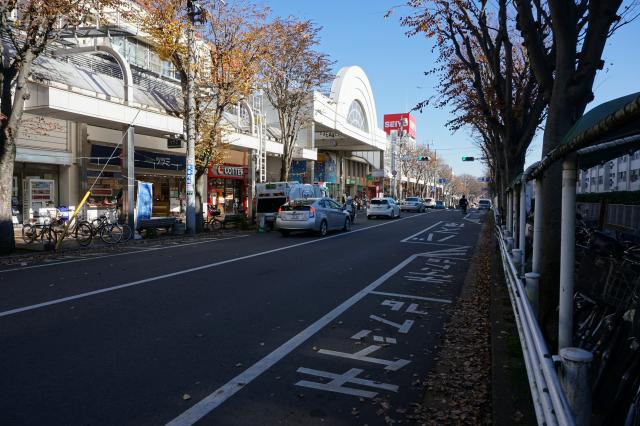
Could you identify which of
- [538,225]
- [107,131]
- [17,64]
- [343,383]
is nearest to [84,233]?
[17,64]

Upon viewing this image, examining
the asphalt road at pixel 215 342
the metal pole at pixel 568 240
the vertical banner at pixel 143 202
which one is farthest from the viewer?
the vertical banner at pixel 143 202

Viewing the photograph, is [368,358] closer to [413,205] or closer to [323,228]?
[323,228]

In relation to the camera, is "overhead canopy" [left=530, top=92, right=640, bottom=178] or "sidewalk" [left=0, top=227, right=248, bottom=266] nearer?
"overhead canopy" [left=530, top=92, right=640, bottom=178]

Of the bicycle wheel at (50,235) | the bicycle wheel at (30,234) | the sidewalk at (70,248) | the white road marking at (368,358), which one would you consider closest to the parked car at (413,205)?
the sidewalk at (70,248)

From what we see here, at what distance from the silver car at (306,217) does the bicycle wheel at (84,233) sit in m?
7.02

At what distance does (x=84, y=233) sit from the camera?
15.8 metres

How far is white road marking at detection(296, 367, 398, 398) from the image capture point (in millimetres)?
4125

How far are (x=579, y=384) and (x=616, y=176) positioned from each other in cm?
7024

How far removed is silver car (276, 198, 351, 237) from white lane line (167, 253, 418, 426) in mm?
11453

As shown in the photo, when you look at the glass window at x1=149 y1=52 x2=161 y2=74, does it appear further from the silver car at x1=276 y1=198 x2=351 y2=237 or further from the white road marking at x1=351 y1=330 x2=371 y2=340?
the white road marking at x1=351 y1=330 x2=371 y2=340

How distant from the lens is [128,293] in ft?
25.6

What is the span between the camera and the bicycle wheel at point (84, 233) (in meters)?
15.6

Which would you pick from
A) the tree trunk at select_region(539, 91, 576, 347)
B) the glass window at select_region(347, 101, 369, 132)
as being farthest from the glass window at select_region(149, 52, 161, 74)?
the glass window at select_region(347, 101, 369, 132)

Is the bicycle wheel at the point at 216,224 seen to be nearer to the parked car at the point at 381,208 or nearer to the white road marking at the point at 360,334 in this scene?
the parked car at the point at 381,208
